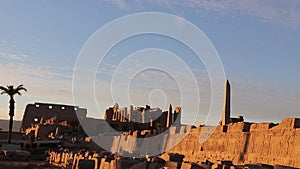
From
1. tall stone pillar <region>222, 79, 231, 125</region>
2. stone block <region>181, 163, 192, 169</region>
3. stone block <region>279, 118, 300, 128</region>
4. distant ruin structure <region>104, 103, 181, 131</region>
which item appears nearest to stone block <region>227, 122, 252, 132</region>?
stone block <region>279, 118, 300, 128</region>

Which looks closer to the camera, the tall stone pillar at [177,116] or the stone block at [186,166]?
the stone block at [186,166]

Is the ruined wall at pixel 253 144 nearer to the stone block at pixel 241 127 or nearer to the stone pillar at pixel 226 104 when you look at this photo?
the stone block at pixel 241 127

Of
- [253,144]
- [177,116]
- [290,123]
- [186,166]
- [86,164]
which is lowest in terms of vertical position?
[86,164]

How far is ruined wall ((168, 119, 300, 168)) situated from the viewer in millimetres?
18062

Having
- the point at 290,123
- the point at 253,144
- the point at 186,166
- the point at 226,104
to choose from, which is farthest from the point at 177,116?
the point at 186,166

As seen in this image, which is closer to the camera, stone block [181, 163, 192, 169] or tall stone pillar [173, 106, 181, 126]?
stone block [181, 163, 192, 169]

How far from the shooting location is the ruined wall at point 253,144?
59.3 feet

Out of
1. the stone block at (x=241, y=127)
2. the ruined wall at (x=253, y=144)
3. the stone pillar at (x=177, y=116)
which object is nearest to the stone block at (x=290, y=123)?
the ruined wall at (x=253, y=144)

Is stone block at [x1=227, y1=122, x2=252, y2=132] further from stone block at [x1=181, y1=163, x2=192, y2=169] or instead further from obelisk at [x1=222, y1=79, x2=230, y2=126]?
stone block at [x1=181, y1=163, x2=192, y2=169]

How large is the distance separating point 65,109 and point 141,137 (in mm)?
34555

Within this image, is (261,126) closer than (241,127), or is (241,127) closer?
(261,126)

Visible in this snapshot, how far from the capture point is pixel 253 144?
2084cm

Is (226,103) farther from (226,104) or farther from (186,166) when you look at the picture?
(186,166)

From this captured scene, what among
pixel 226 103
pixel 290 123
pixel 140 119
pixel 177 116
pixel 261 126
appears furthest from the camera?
pixel 140 119
